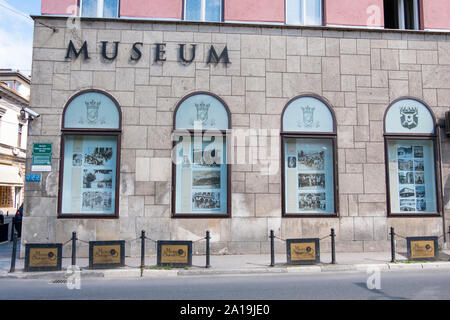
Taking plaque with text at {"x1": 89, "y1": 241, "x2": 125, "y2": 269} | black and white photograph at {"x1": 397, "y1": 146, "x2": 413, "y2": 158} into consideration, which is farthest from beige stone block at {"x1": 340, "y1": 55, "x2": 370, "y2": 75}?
plaque with text at {"x1": 89, "y1": 241, "x2": 125, "y2": 269}

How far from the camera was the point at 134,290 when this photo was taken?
282 inches

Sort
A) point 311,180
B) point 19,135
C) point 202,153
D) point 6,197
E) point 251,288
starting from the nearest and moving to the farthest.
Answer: point 251,288
point 202,153
point 311,180
point 6,197
point 19,135

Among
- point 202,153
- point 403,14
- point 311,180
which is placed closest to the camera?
point 202,153

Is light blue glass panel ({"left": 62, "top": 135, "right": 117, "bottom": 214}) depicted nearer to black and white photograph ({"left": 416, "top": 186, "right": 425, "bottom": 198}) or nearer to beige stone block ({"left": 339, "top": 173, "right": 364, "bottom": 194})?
beige stone block ({"left": 339, "top": 173, "right": 364, "bottom": 194})

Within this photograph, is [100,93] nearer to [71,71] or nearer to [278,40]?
[71,71]

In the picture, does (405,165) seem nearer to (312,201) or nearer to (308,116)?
(312,201)

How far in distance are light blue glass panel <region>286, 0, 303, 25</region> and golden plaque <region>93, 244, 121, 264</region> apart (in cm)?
974

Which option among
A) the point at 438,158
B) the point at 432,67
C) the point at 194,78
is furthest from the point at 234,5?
the point at 438,158

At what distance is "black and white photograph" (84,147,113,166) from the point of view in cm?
1166

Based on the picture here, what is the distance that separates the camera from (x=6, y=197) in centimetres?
3416

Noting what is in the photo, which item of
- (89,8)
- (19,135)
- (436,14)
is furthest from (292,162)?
(19,135)

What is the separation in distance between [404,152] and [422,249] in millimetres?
4011

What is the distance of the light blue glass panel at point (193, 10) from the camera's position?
12.3m
